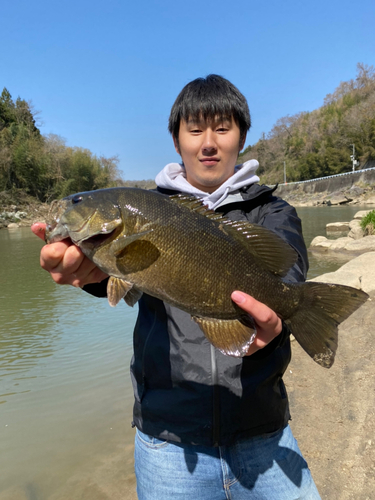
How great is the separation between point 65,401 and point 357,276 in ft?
19.5

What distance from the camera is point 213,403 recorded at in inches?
73.0

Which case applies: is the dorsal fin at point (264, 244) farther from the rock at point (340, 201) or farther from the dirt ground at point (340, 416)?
the rock at point (340, 201)

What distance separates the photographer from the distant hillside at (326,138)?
67938mm

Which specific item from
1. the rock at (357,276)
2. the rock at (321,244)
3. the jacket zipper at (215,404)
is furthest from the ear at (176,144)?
the rock at (321,244)

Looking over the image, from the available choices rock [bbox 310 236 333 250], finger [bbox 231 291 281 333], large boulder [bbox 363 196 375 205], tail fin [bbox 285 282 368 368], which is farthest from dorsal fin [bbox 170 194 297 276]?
large boulder [bbox 363 196 375 205]

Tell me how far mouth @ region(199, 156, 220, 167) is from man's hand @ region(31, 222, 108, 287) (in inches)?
40.0

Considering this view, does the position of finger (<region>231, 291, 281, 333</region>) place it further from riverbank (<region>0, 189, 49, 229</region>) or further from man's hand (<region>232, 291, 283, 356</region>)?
riverbank (<region>0, 189, 49, 229</region>)

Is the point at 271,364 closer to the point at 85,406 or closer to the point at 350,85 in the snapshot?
the point at 85,406

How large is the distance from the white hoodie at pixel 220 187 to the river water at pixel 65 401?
2.82 meters

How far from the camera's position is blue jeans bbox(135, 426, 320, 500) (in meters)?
1.82

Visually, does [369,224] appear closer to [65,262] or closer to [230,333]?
[230,333]

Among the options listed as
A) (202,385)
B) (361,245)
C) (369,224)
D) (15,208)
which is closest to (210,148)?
(202,385)

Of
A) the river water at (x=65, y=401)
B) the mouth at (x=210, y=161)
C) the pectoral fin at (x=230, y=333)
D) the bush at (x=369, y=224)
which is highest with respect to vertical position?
the mouth at (x=210, y=161)

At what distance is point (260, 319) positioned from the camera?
1613mm
